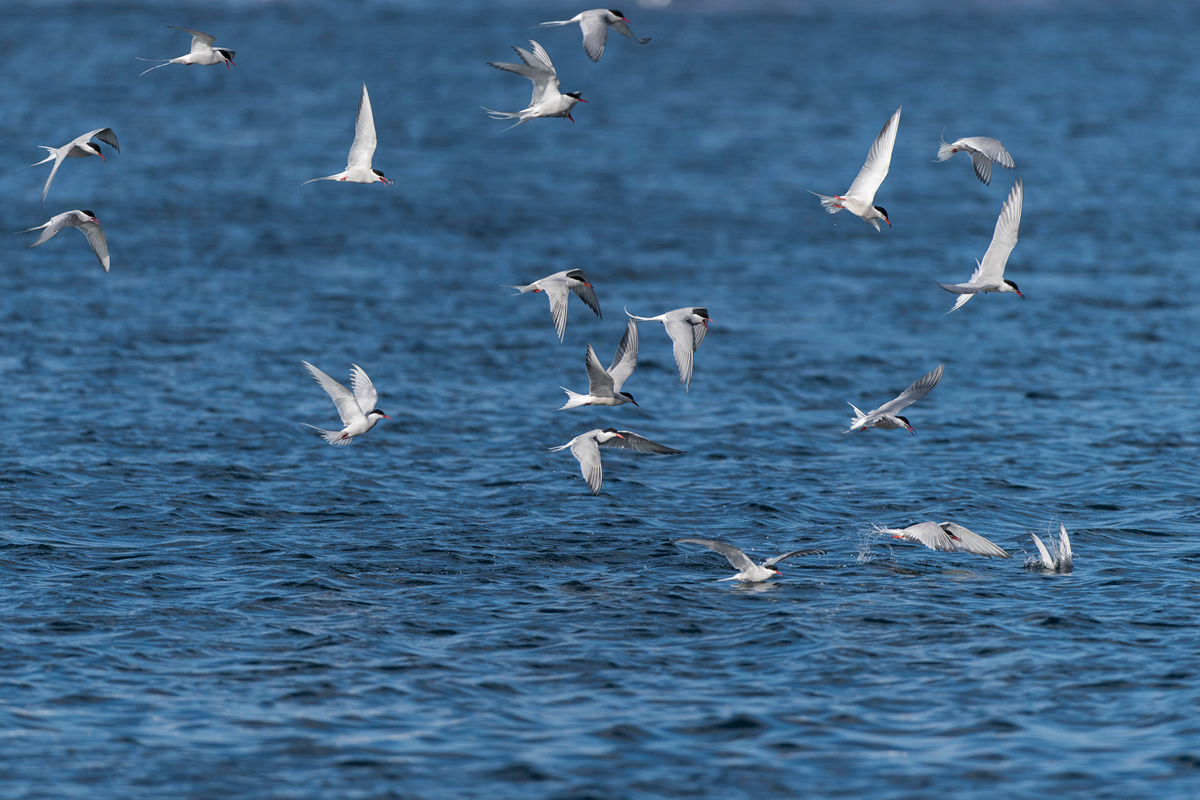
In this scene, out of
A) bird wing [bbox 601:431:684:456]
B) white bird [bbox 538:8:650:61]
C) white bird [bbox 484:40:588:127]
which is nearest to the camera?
white bird [bbox 538:8:650:61]

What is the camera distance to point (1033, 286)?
3462 cm

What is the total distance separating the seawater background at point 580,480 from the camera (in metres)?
13.4

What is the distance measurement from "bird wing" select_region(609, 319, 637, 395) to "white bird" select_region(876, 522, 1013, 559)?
12.9 ft

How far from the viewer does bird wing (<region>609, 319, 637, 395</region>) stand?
17.4m

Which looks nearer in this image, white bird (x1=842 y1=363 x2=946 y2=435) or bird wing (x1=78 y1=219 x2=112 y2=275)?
white bird (x1=842 y1=363 x2=946 y2=435)

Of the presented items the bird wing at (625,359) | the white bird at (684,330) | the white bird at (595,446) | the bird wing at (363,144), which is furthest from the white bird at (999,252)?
the bird wing at (363,144)

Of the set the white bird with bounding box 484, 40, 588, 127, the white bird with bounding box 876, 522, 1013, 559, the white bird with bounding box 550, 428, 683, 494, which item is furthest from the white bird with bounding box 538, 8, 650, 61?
A: the white bird with bounding box 876, 522, 1013, 559

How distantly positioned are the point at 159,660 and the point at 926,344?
65.5ft

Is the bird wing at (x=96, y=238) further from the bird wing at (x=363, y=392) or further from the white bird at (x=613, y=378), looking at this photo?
the white bird at (x=613, y=378)

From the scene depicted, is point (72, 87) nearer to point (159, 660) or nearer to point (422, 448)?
point (422, 448)

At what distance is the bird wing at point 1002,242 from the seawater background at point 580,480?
3793mm

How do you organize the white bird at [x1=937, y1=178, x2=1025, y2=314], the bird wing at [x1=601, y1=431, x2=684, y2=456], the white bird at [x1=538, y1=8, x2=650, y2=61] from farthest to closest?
the white bird at [x1=937, y1=178, x2=1025, y2=314], the bird wing at [x1=601, y1=431, x2=684, y2=456], the white bird at [x1=538, y1=8, x2=650, y2=61]

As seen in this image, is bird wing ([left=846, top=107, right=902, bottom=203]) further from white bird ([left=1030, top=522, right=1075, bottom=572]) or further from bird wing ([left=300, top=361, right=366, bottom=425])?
bird wing ([left=300, top=361, right=366, bottom=425])

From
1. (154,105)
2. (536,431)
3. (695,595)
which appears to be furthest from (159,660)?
(154,105)
